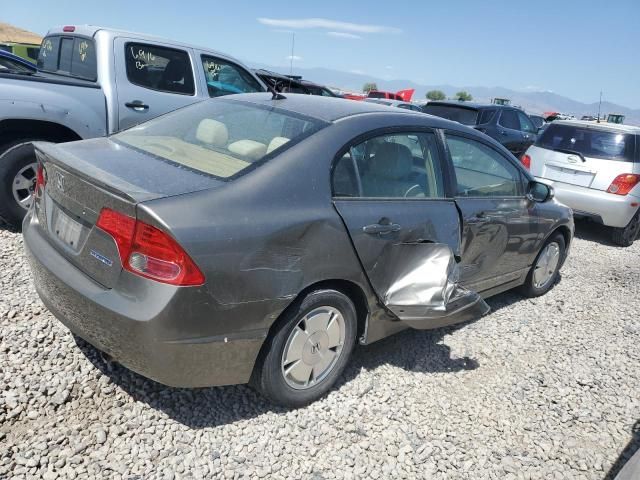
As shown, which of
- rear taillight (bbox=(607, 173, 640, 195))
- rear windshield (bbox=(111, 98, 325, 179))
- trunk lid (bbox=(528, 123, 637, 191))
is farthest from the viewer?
trunk lid (bbox=(528, 123, 637, 191))

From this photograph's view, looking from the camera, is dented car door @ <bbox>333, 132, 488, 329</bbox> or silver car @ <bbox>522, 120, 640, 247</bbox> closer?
dented car door @ <bbox>333, 132, 488, 329</bbox>

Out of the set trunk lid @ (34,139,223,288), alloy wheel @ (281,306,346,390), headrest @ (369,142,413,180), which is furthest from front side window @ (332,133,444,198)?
trunk lid @ (34,139,223,288)

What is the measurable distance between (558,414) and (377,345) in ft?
3.94

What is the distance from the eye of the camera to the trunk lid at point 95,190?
7.59 feet

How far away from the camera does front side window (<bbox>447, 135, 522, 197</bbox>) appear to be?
3.63 m

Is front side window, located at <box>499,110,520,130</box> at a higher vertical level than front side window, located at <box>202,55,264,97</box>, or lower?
higher

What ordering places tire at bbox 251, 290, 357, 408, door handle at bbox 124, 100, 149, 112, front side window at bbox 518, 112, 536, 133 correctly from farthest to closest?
front side window at bbox 518, 112, 536, 133
door handle at bbox 124, 100, 149, 112
tire at bbox 251, 290, 357, 408

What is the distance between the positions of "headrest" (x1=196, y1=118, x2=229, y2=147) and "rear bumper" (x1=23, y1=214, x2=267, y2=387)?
1007mm

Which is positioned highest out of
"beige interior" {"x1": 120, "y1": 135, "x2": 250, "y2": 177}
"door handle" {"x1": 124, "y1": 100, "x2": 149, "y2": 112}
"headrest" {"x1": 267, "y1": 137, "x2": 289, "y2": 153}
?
"door handle" {"x1": 124, "y1": 100, "x2": 149, "y2": 112}

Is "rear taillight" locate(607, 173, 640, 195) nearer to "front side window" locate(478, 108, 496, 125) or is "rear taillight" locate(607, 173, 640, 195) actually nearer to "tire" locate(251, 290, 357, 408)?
"front side window" locate(478, 108, 496, 125)

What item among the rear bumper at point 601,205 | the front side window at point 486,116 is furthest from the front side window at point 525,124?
the rear bumper at point 601,205

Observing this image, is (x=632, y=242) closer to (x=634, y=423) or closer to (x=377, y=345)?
(x=634, y=423)

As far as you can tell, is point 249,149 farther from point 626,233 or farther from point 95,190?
point 626,233

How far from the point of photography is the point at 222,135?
3035 mm
